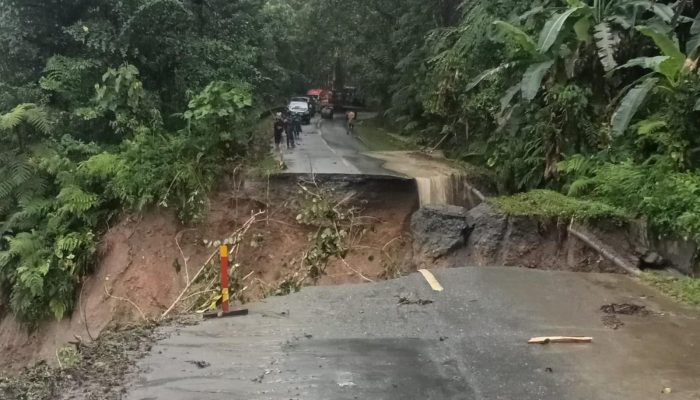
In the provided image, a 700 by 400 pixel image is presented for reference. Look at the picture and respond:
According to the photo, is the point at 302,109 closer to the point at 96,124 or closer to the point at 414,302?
the point at 96,124

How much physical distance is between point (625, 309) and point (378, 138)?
2003 cm

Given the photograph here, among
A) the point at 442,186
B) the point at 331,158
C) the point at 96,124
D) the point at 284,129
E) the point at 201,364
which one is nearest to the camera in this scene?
the point at 201,364

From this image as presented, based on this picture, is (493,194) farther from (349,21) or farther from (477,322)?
(349,21)

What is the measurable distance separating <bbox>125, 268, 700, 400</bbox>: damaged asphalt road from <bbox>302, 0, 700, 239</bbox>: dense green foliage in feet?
7.08

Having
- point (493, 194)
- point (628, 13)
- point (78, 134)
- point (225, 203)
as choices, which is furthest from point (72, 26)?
point (628, 13)

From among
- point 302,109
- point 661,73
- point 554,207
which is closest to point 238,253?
point 554,207

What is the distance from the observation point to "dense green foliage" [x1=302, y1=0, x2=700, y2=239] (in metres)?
10.5

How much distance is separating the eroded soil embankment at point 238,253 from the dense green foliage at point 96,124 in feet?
1.33

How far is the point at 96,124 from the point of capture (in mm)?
16688

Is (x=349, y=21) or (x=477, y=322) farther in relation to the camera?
(x=349, y=21)

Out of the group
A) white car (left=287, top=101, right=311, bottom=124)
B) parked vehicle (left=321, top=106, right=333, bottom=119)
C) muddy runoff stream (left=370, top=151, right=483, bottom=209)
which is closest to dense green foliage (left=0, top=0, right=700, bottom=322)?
muddy runoff stream (left=370, top=151, right=483, bottom=209)

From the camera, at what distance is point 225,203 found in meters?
15.1

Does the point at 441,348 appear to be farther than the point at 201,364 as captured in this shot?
Yes

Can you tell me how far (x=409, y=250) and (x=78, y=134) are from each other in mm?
8947
